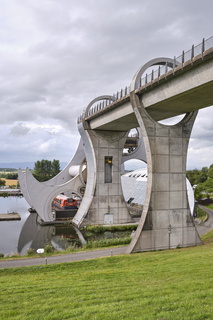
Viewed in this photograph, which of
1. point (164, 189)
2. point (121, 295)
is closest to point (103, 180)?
point (164, 189)

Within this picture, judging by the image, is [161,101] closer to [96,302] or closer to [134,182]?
[96,302]

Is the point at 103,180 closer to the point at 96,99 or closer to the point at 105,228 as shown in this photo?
the point at 105,228

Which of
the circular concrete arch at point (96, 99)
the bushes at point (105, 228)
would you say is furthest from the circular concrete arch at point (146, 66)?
the bushes at point (105, 228)

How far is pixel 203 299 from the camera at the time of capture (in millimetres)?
7789

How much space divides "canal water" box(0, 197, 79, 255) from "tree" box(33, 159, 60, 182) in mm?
53014

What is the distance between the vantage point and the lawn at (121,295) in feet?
23.8

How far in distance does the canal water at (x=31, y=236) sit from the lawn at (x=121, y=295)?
1219 centimetres

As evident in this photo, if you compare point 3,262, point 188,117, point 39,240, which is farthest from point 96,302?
point 39,240

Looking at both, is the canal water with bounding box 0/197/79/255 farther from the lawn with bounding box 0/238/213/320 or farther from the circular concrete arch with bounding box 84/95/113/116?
the circular concrete arch with bounding box 84/95/113/116

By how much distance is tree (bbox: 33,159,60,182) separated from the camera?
90.7 m

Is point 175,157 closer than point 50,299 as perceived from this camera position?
No

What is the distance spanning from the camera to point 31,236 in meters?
29.8

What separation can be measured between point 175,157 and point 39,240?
50.6ft

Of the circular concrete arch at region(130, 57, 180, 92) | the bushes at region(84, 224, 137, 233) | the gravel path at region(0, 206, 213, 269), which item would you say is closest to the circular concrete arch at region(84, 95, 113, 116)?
the circular concrete arch at region(130, 57, 180, 92)
